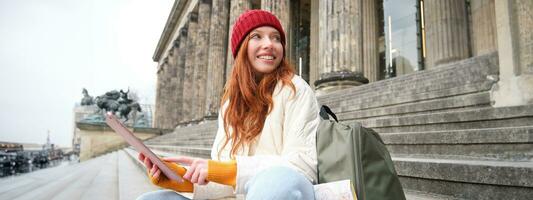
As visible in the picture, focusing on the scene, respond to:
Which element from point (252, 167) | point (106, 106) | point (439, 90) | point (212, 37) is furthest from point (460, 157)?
point (106, 106)

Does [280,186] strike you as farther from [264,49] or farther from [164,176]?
[264,49]

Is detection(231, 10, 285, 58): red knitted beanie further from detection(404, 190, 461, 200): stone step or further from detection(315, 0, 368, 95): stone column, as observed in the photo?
detection(315, 0, 368, 95): stone column

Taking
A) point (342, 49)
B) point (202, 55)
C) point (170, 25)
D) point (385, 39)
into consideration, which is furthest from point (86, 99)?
point (342, 49)

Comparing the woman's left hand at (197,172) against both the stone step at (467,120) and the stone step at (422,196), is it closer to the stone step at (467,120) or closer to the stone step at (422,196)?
the stone step at (422,196)

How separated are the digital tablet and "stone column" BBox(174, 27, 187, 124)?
89.6 feet

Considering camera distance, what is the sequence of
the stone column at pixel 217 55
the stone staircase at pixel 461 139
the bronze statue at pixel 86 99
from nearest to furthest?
the stone staircase at pixel 461 139 < the stone column at pixel 217 55 < the bronze statue at pixel 86 99

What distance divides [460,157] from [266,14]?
6.26 ft

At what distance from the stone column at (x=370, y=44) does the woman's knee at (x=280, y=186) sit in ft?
38.4

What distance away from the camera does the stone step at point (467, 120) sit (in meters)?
2.75

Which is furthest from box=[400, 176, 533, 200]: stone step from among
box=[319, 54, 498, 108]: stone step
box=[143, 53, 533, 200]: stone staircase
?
box=[319, 54, 498, 108]: stone step

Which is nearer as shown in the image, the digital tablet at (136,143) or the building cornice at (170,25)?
the digital tablet at (136,143)

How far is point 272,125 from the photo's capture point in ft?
4.53

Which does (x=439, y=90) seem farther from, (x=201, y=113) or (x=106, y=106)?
(x=106, y=106)

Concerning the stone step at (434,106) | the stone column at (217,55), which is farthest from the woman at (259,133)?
the stone column at (217,55)
